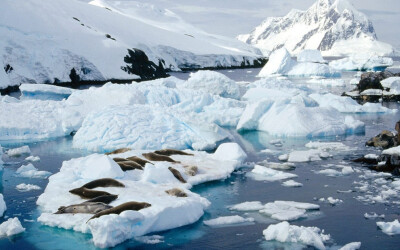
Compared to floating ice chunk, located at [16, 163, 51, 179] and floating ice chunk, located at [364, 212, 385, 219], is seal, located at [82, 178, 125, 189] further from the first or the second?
floating ice chunk, located at [364, 212, 385, 219]

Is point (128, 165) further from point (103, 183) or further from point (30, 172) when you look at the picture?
point (30, 172)

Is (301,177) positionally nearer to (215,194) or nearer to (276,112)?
(215,194)

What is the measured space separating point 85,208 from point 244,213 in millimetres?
3137

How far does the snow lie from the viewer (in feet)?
28.6

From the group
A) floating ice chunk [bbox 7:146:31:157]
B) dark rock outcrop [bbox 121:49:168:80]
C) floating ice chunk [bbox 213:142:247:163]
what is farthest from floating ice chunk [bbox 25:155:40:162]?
dark rock outcrop [bbox 121:49:168:80]

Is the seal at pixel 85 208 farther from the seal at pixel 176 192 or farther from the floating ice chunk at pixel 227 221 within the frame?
the floating ice chunk at pixel 227 221

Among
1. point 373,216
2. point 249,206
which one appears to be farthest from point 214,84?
point 373,216

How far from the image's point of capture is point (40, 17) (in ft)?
162

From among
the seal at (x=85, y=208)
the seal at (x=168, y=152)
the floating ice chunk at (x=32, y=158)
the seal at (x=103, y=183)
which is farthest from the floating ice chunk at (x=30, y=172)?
the seal at (x=85, y=208)

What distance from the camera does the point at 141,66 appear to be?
52938 mm

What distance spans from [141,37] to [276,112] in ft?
157

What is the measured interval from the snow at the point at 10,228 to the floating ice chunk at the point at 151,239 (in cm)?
220

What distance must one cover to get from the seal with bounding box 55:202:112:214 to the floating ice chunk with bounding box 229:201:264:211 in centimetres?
263

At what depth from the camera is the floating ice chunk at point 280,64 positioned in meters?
53.3
